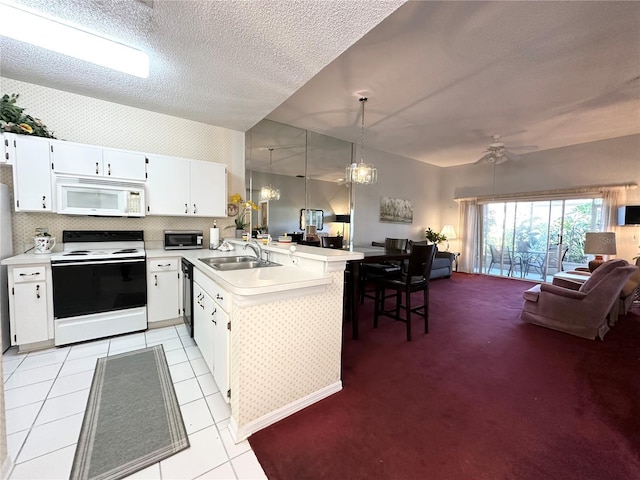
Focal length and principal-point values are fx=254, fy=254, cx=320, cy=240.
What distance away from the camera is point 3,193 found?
2449 mm

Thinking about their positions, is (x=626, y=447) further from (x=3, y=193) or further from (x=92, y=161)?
(x=3, y=193)

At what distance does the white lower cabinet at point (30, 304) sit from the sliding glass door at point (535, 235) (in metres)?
8.22

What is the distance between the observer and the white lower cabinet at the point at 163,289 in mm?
2871

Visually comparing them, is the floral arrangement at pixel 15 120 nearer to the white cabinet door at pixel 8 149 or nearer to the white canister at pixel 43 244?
the white cabinet door at pixel 8 149

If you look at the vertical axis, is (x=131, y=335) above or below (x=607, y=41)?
below

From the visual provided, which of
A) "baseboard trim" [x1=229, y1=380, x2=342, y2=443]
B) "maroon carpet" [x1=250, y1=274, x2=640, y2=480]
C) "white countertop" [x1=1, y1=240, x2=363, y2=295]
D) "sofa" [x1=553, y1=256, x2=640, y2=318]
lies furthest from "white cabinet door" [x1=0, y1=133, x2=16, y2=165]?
"sofa" [x1=553, y1=256, x2=640, y2=318]

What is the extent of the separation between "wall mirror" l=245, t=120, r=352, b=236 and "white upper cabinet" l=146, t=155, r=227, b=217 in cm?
67

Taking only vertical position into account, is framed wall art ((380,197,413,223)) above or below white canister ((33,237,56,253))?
above

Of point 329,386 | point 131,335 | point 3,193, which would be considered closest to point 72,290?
point 131,335

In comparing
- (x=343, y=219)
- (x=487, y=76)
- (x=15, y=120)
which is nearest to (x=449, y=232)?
(x=343, y=219)

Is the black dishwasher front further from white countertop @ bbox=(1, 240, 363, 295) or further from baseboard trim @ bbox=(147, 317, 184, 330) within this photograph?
baseboard trim @ bbox=(147, 317, 184, 330)

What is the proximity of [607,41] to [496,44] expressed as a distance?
99 cm

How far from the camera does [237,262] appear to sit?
8.66 ft

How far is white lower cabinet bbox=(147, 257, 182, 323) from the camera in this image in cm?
287
